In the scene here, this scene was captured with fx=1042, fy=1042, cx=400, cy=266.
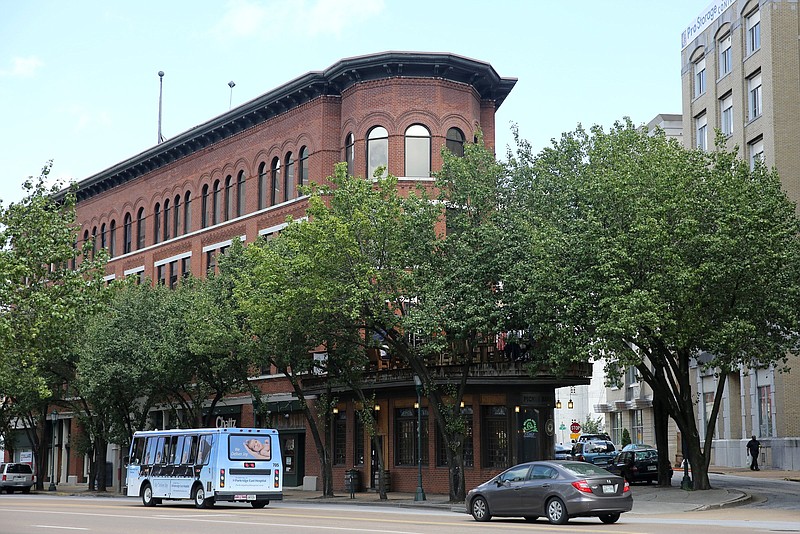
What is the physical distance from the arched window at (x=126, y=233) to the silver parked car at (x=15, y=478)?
14.0 metres

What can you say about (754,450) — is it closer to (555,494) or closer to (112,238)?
(555,494)

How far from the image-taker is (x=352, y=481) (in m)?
39.9

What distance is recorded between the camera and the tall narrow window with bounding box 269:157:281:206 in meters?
50.0

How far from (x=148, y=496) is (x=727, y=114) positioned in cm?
3883

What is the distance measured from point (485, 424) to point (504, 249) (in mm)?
10064

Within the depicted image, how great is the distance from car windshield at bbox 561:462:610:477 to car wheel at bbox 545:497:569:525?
69cm

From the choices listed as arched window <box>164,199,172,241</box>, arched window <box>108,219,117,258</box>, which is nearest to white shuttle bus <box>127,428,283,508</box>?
arched window <box>164,199,172,241</box>

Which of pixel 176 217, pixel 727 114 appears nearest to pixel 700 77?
pixel 727 114

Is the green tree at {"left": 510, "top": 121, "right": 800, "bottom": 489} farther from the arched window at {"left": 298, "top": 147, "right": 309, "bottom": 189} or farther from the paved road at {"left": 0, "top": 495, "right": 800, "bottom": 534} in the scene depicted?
the arched window at {"left": 298, "top": 147, "right": 309, "bottom": 189}

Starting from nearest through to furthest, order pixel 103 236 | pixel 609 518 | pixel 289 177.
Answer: pixel 609 518 < pixel 289 177 < pixel 103 236

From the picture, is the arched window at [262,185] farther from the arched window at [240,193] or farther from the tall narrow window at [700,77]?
the tall narrow window at [700,77]

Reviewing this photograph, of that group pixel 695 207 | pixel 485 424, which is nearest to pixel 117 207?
pixel 485 424

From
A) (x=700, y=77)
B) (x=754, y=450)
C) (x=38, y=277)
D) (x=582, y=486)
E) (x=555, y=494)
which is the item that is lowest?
(x=754, y=450)

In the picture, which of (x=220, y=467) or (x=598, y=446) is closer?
(x=220, y=467)
